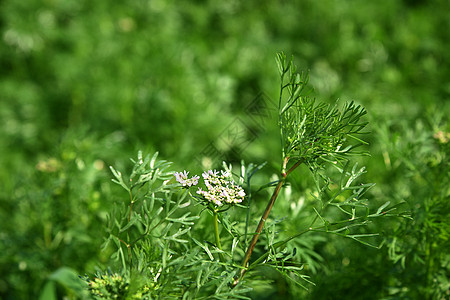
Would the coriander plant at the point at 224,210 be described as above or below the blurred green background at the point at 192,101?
below

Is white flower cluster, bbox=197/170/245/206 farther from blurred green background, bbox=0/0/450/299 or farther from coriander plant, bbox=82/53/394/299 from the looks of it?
blurred green background, bbox=0/0/450/299

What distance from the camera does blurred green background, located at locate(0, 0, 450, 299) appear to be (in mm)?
1116

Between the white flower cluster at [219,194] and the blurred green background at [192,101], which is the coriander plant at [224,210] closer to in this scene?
the white flower cluster at [219,194]

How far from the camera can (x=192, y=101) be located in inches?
87.3

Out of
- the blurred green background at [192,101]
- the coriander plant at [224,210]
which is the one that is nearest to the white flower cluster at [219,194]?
the coriander plant at [224,210]

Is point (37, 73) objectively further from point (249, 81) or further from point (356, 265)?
point (356, 265)

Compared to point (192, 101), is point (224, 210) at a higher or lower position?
lower

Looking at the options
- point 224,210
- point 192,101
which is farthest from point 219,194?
point 192,101

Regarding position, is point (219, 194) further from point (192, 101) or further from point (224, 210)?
point (192, 101)

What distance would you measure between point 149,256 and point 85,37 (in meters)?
2.29

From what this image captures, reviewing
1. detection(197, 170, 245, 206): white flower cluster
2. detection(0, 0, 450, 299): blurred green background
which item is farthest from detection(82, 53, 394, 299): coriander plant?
detection(0, 0, 450, 299): blurred green background

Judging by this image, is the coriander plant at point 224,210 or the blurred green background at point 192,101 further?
the blurred green background at point 192,101

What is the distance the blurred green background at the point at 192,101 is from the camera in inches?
43.9

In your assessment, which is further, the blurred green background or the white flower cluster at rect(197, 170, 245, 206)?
the blurred green background
